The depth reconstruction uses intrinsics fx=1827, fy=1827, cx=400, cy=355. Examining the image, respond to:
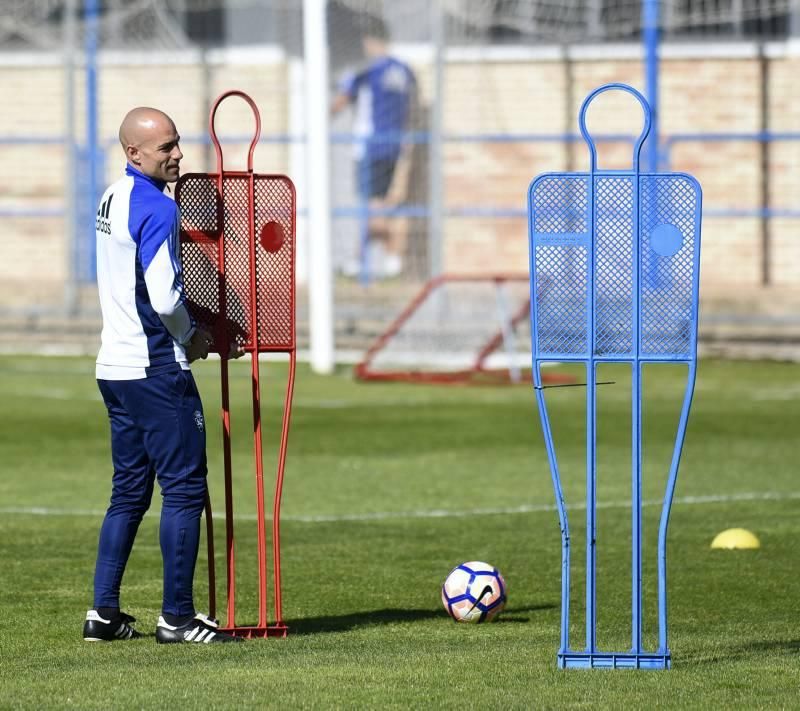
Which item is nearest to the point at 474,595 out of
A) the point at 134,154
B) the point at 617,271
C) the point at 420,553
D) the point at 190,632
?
the point at 190,632

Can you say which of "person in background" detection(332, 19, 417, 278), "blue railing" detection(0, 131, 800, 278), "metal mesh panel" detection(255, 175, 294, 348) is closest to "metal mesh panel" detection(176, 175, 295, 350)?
"metal mesh panel" detection(255, 175, 294, 348)

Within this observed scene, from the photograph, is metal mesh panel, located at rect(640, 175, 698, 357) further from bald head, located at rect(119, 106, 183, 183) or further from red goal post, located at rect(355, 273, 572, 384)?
red goal post, located at rect(355, 273, 572, 384)

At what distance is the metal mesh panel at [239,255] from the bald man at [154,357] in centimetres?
25

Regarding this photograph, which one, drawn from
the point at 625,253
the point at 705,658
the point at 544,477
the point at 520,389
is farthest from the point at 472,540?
the point at 520,389

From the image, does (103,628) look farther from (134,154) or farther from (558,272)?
(558,272)

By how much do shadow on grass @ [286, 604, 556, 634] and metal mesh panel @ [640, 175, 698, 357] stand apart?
2019mm

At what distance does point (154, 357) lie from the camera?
6699mm

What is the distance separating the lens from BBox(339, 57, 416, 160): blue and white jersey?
22.7 m

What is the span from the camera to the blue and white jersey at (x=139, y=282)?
6512 millimetres

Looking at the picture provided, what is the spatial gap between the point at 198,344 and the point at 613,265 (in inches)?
63.9

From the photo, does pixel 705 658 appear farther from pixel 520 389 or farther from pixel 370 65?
pixel 370 65

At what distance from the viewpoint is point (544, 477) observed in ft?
41.3

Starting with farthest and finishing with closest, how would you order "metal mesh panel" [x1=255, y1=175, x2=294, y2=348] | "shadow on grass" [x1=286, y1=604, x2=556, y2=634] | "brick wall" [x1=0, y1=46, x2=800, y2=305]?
"brick wall" [x1=0, y1=46, x2=800, y2=305]
"shadow on grass" [x1=286, y1=604, x2=556, y2=634]
"metal mesh panel" [x1=255, y1=175, x2=294, y2=348]

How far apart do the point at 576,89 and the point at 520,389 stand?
768cm
